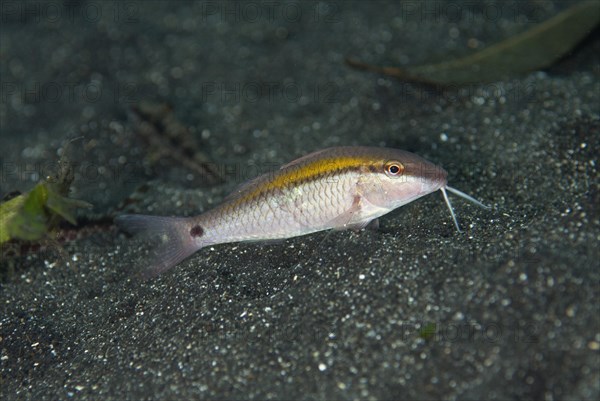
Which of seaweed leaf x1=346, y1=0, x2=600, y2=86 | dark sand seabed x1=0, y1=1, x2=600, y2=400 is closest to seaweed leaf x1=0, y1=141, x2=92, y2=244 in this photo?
dark sand seabed x1=0, y1=1, x2=600, y2=400

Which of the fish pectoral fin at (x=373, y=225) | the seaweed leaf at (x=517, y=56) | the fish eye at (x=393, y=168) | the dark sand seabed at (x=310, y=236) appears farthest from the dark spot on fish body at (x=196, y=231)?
the seaweed leaf at (x=517, y=56)

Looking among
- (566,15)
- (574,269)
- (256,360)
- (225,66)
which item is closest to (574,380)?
(574,269)

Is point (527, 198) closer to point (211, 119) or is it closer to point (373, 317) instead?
point (373, 317)

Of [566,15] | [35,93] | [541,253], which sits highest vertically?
[566,15]

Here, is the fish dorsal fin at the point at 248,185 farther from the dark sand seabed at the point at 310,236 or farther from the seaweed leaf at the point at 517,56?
the seaweed leaf at the point at 517,56

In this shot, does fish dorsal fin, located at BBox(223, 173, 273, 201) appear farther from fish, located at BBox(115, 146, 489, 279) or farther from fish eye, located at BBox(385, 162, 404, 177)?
fish eye, located at BBox(385, 162, 404, 177)

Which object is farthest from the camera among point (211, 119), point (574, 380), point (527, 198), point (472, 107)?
point (211, 119)

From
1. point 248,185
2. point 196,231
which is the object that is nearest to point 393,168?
point 248,185
